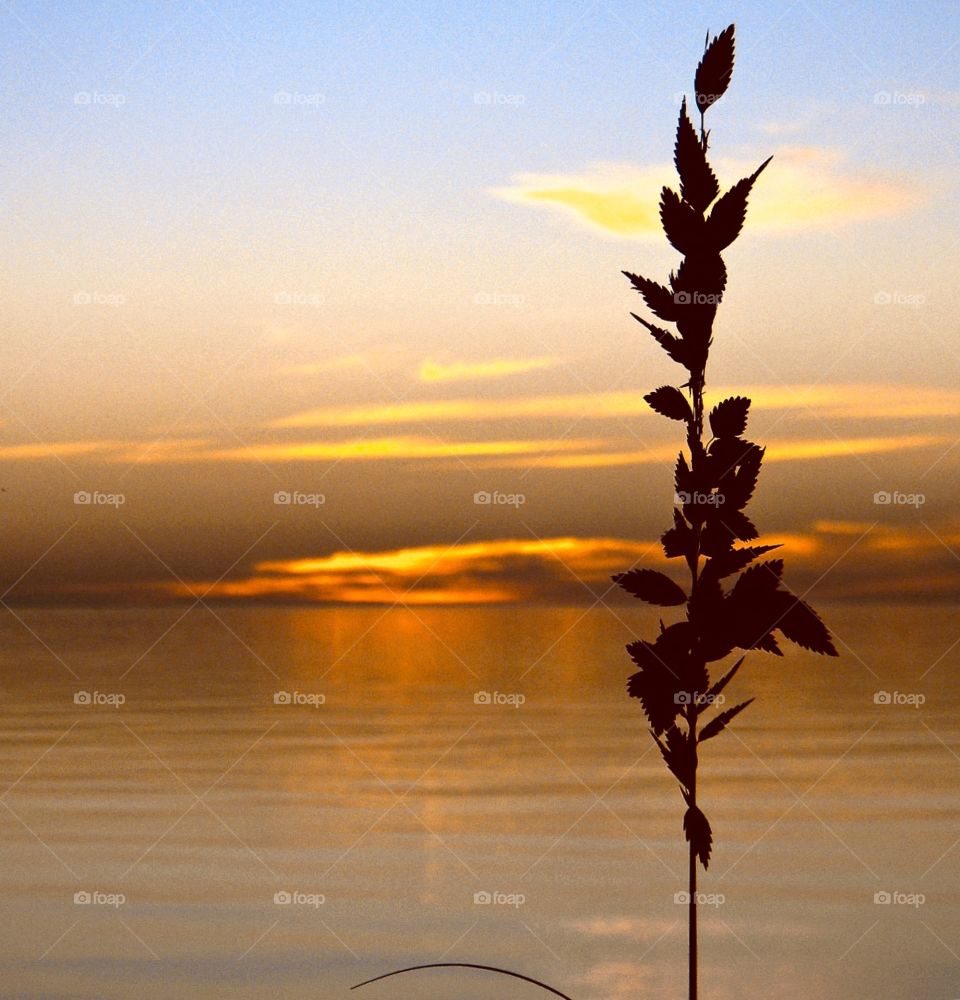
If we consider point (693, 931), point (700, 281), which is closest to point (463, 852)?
point (693, 931)

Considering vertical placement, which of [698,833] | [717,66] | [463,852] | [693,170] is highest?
[717,66]

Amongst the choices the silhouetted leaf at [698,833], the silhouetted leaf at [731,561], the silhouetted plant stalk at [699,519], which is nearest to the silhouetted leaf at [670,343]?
the silhouetted plant stalk at [699,519]

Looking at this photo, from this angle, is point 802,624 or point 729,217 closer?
point 802,624

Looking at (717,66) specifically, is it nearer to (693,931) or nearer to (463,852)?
(693,931)

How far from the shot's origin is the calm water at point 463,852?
13461 mm

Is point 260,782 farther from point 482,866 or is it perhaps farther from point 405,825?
point 482,866

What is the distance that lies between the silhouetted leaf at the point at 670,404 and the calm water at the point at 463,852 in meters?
7.16

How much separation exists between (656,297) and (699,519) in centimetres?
112

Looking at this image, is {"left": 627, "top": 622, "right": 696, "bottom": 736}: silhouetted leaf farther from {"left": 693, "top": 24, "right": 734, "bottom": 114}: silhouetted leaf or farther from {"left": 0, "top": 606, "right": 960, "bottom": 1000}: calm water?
{"left": 0, "top": 606, "right": 960, "bottom": 1000}: calm water

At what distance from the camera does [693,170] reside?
7207mm

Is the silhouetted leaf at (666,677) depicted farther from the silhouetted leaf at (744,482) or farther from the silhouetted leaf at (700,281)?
the silhouetted leaf at (700,281)

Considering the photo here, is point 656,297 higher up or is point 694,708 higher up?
point 656,297

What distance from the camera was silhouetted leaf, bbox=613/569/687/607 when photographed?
6836 mm

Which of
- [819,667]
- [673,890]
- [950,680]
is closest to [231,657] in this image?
[819,667]
